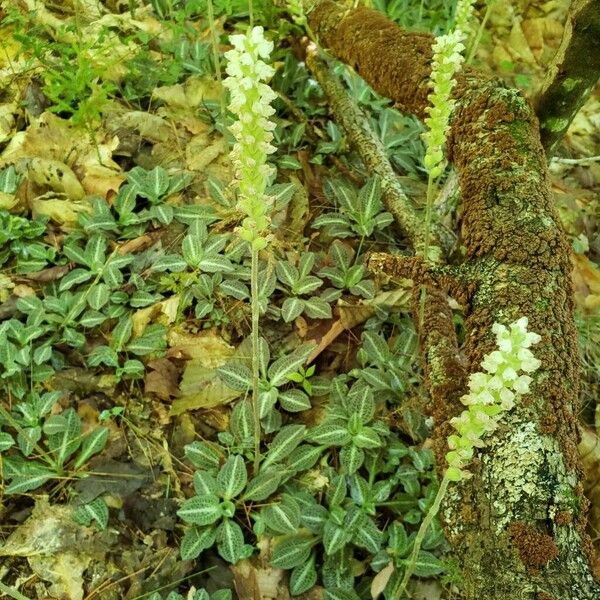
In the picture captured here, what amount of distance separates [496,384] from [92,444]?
2.03m

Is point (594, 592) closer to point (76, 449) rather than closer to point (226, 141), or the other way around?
point (76, 449)

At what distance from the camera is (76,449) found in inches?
116

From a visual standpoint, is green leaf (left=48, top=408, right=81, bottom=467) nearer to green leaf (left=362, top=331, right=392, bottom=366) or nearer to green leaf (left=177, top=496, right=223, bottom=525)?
green leaf (left=177, top=496, right=223, bottom=525)

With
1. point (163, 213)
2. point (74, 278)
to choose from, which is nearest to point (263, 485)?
point (74, 278)

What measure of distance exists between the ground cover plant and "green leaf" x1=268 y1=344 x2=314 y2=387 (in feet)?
0.04

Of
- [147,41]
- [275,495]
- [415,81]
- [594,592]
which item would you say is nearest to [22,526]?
[275,495]

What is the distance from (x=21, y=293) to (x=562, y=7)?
186 inches

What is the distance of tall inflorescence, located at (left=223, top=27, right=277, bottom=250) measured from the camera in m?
1.71

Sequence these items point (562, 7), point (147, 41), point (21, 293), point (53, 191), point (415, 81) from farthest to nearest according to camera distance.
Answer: point (562, 7) < point (147, 41) < point (53, 191) < point (21, 293) < point (415, 81)

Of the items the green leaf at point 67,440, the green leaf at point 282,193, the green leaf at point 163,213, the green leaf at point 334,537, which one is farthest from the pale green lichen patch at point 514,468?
the green leaf at point 163,213

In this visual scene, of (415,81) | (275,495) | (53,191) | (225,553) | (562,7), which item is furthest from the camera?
(562,7)

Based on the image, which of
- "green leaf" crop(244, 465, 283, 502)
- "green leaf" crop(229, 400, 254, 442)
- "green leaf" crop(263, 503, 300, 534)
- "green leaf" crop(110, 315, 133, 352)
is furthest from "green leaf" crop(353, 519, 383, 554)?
"green leaf" crop(110, 315, 133, 352)

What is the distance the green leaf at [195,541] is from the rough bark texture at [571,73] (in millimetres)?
2289

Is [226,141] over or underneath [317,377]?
over
